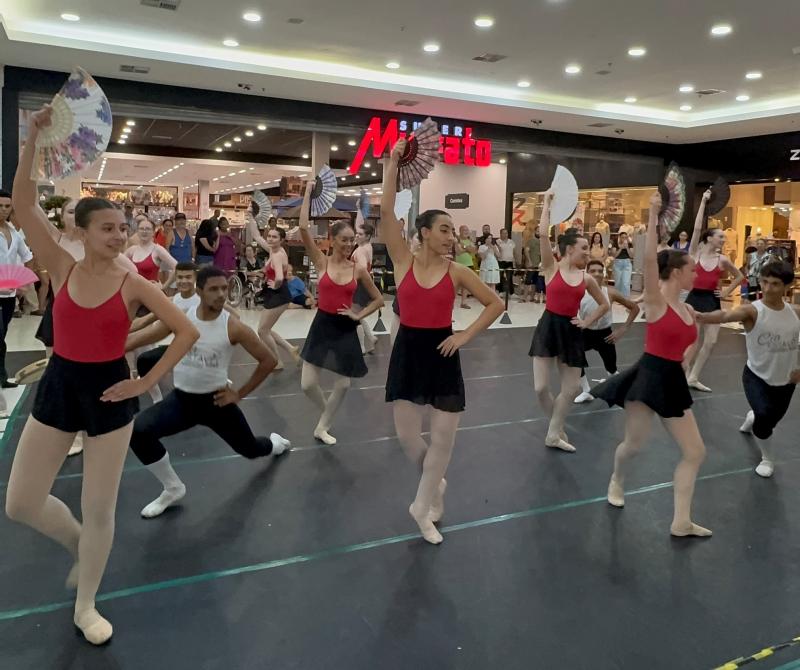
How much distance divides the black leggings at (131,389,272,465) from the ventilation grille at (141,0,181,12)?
23.6ft

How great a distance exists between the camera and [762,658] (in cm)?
268

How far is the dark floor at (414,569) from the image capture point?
2.71 meters

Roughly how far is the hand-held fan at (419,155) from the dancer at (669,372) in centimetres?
122

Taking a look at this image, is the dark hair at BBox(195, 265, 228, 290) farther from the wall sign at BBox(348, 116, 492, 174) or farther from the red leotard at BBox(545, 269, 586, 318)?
the wall sign at BBox(348, 116, 492, 174)

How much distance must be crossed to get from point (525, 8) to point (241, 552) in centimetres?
833

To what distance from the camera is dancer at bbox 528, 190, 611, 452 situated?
5.07 metres

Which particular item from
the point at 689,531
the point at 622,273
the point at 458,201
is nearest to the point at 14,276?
the point at 689,531

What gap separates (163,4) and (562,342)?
7.48 meters

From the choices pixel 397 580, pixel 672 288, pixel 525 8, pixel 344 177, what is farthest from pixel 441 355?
pixel 344 177

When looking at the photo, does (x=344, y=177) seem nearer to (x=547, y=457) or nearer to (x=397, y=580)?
(x=547, y=457)

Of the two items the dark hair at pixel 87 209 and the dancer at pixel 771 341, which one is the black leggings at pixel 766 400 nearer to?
the dancer at pixel 771 341

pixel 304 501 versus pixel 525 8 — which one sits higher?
pixel 525 8

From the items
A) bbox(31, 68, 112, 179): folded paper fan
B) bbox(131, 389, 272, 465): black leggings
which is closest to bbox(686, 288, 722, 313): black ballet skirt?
bbox(131, 389, 272, 465): black leggings

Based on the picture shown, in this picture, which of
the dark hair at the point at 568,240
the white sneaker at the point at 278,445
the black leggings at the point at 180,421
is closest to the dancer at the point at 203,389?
the black leggings at the point at 180,421
